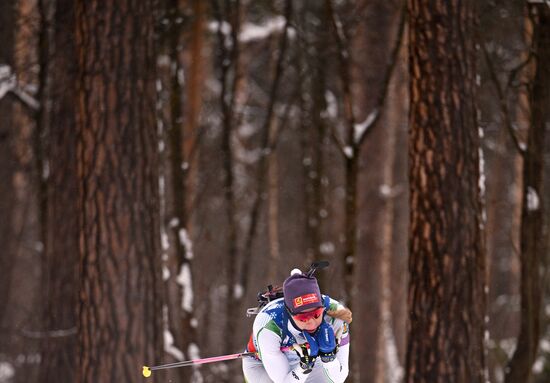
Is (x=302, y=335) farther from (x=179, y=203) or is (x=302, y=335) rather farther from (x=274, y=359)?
(x=179, y=203)

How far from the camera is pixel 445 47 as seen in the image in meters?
7.91

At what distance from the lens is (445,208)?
777cm

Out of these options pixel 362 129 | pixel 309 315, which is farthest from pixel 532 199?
pixel 309 315

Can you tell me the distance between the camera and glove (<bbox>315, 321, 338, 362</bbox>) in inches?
218

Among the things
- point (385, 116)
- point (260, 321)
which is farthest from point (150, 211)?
point (385, 116)

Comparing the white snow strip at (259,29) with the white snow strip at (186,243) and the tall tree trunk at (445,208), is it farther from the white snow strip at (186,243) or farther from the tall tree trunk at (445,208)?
the tall tree trunk at (445,208)

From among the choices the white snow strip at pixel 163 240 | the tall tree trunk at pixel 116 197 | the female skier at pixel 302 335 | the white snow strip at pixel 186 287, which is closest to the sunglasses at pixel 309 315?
the female skier at pixel 302 335

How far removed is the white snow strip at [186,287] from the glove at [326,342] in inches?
243

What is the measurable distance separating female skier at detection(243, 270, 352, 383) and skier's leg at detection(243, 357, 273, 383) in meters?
0.22

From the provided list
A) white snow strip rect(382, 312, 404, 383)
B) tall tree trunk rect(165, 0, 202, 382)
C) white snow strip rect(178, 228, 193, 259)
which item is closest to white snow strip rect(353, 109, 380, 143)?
tall tree trunk rect(165, 0, 202, 382)

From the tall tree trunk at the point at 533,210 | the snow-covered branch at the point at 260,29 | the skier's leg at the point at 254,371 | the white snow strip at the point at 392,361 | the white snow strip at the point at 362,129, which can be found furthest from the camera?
the white snow strip at the point at 392,361

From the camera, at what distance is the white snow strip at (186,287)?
11656 millimetres

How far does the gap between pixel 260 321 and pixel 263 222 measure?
68.2ft

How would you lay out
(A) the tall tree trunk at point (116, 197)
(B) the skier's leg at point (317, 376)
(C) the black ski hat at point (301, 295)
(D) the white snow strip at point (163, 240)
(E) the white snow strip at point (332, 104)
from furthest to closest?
(E) the white snow strip at point (332, 104) → (D) the white snow strip at point (163, 240) → (A) the tall tree trunk at point (116, 197) → (B) the skier's leg at point (317, 376) → (C) the black ski hat at point (301, 295)
